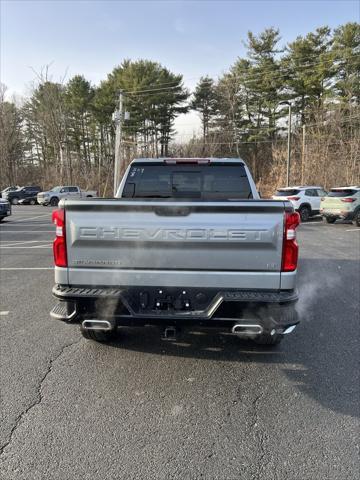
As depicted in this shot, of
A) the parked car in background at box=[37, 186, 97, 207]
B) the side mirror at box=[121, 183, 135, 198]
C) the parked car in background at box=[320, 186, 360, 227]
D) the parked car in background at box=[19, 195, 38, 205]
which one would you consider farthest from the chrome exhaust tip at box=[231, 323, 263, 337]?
the parked car in background at box=[19, 195, 38, 205]

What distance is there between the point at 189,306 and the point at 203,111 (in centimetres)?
5430

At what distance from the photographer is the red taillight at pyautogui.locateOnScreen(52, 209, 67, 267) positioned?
3094 mm

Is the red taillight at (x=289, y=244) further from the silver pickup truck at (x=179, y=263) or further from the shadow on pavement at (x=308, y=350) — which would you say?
the shadow on pavement at (x=308, y=350)

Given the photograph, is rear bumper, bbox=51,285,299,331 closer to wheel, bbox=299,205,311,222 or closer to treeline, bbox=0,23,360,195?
wheel, bbox=299,205,311,222

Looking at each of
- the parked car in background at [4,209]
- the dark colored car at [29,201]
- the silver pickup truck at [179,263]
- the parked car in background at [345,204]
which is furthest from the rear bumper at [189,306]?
the dark colored car at [29,201]

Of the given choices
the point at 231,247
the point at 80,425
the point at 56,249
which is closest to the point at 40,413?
the point at 80,425

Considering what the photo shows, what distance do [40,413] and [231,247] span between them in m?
1.95

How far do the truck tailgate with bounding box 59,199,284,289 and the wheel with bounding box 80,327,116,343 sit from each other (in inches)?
43.0

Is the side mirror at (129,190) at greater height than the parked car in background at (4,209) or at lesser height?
greater

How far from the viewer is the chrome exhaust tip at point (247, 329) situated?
3.08 meters

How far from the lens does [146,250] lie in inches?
121

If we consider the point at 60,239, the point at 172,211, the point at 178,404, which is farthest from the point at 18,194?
the point at 178,404

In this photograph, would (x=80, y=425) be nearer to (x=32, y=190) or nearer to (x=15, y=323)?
(x=15, y=323)

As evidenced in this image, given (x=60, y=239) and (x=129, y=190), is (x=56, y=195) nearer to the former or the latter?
(x=129, y=190)
